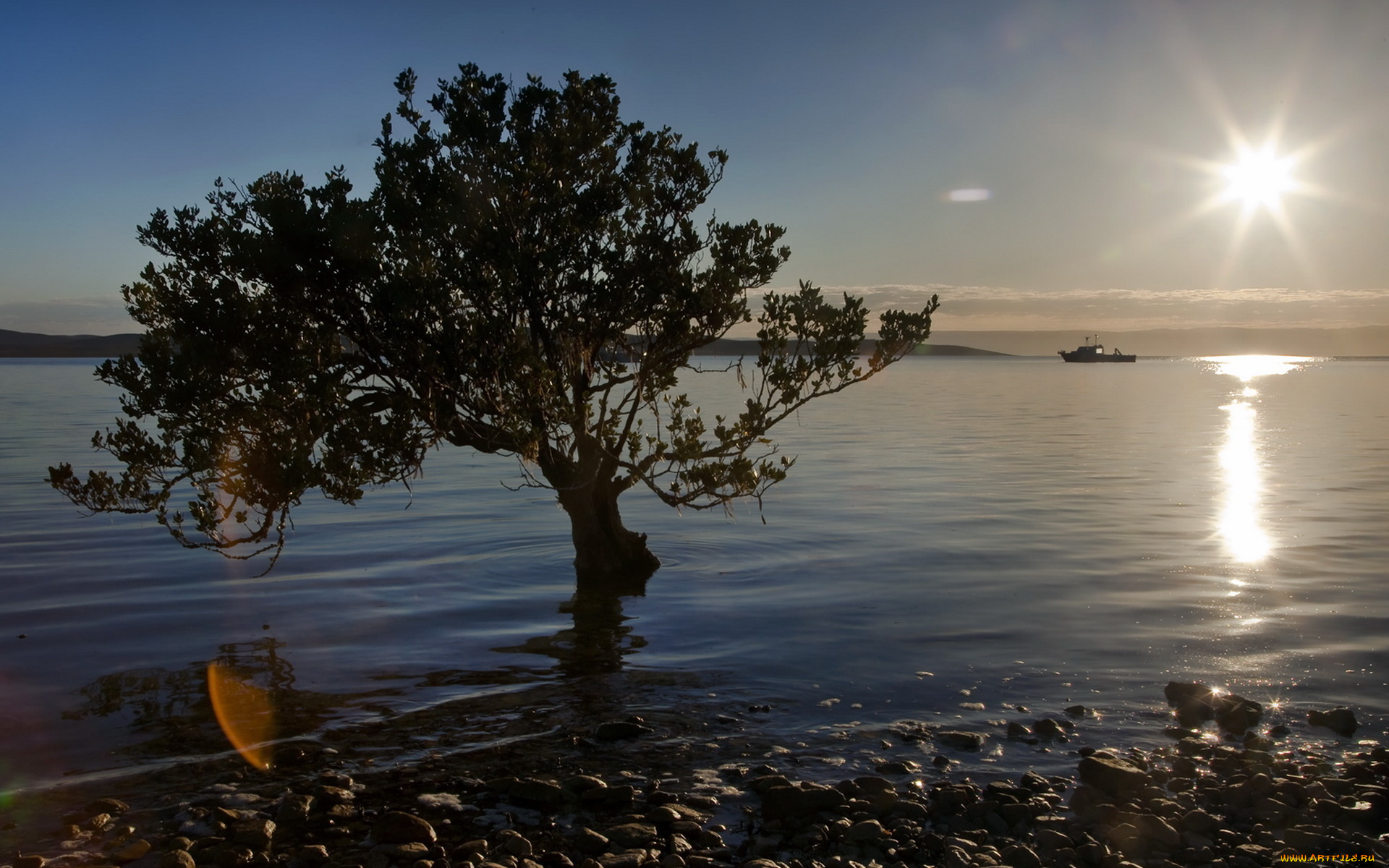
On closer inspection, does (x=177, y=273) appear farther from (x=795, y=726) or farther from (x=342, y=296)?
(x=795, y=726)

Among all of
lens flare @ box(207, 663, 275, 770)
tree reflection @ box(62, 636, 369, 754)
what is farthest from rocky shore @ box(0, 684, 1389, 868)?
tree reflection @ box(62, 636, 369, 754)

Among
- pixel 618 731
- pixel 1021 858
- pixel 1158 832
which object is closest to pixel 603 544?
pixel 618 731

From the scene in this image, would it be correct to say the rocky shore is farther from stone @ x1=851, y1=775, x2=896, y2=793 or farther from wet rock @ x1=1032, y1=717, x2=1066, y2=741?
wet rock @ x1=1032, y1=717, x2=1066, y2=741

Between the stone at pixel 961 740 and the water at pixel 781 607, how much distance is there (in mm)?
264

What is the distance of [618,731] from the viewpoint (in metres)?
11.5

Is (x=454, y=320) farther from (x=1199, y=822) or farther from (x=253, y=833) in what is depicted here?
(x=1199, y=822)

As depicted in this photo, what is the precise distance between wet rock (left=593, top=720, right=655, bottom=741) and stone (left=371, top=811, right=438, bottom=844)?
2896 mm

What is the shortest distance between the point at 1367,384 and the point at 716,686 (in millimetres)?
136802

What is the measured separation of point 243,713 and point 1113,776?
10195mm

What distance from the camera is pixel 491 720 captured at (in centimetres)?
1236

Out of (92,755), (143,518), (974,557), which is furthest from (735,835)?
(143,518)

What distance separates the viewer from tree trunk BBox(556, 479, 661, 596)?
63.0 feet

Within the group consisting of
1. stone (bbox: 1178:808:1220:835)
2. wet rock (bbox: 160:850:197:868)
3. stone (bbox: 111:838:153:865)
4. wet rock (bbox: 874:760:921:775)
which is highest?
stone (bbox: 1178:808:1220:835)

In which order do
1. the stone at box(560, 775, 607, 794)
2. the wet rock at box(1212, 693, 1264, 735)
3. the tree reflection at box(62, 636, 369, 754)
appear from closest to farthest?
the stone at box(560, 775, 607, 794) → the wet rock at box(1212, 693, 1264, 735) → the tree reflection at box(62, 636, 369, 754)
